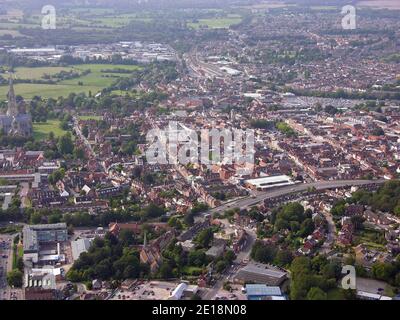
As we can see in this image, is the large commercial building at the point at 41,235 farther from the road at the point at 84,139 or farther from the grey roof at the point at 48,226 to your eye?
the road at the point at 84,139

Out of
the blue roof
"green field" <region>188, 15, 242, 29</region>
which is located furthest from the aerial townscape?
"green field" <region>188, 15, 242, 29</region>

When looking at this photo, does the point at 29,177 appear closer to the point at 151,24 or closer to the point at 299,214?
the point at 299,214

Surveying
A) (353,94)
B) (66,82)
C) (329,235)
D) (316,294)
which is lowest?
(329,235)

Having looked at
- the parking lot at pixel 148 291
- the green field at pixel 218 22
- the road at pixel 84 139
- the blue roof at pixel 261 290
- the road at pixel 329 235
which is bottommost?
the road at pixel 329 235

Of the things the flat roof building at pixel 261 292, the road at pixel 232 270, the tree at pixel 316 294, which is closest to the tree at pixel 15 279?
the road at pixel 232 270

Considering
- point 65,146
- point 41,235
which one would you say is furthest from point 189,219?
point 65,146

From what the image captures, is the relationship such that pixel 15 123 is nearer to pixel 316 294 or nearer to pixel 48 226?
pixel 48 226
